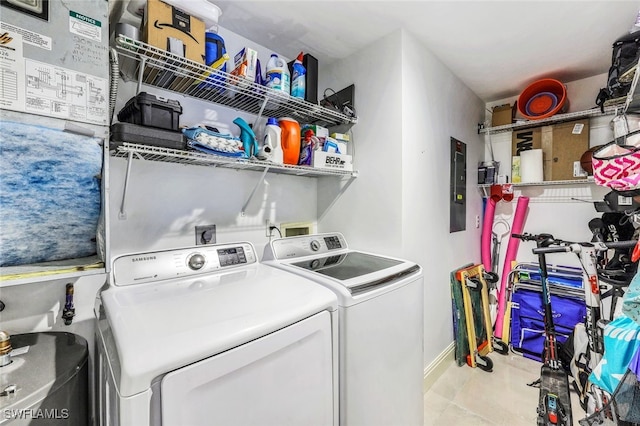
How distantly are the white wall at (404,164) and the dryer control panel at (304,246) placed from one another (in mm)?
176

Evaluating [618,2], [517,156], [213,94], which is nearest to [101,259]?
[213,94]

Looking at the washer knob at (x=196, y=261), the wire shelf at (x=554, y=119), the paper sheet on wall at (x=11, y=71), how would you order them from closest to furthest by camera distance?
the paper sheet on wall at (x=11, y=71)
the washer knob at (x=196, y=261)
the wire shelf at (x=554, y=119)

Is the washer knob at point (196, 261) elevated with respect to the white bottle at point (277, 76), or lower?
lower

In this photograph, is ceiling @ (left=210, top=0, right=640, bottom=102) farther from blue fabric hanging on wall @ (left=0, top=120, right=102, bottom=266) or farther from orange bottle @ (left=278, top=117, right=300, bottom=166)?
blue fabric hanging on wall @ (left=0, top=120, right=102, bottom=266)

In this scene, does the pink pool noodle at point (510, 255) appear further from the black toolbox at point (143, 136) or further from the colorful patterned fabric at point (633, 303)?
the black toolbox at point (143, 136)

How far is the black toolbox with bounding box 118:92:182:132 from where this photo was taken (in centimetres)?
112

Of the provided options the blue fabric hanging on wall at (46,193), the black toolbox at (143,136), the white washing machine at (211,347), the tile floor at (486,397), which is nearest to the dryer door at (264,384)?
the white washing machine at (211,347)

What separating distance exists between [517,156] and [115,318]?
136 inches

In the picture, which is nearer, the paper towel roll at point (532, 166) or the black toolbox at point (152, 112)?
the black toolbox at point (152, 112)

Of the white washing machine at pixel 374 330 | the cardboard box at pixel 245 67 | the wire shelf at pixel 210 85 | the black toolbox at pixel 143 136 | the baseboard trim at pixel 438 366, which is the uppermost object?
the cardboard box at pixel 245 67

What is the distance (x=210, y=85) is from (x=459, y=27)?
1.66 meters

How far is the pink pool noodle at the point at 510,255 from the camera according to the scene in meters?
2.78

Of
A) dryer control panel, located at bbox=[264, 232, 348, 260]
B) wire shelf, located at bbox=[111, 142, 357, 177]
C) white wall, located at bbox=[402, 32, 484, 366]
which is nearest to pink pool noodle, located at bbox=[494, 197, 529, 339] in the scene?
white wall, located at bbox=[402, 32, 484, 366]

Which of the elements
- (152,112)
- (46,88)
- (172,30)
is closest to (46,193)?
(46,88)
